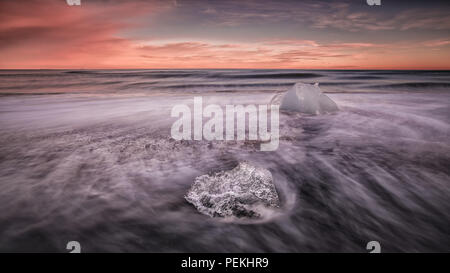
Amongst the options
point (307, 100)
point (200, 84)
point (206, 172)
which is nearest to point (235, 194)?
point (206, 172)

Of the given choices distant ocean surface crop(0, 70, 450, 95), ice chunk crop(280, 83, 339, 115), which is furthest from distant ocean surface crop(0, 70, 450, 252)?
distant ocean surface crop(0, 70, 450, 95)

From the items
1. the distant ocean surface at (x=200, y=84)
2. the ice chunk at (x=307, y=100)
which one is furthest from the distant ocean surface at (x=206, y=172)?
the distant ocean surface at (x=200, y=84)

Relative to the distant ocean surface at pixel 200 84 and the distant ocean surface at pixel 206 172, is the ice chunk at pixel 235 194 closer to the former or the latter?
the distant ocean surface at pixel 206 172

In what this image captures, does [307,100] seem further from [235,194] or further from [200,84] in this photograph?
[200,84]

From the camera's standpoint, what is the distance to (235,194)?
2143 millimetres

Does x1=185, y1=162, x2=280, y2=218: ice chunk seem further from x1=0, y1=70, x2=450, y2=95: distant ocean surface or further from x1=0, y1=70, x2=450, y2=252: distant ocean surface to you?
x1=0, y1=70, x2=450, y2=95: distant ocean surface

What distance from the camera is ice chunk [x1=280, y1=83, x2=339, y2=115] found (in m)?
5.96

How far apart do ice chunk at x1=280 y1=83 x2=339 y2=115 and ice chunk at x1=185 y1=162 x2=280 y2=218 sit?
401cm

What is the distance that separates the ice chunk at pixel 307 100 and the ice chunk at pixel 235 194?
13.2 ft

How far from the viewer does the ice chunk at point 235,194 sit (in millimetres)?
2045
